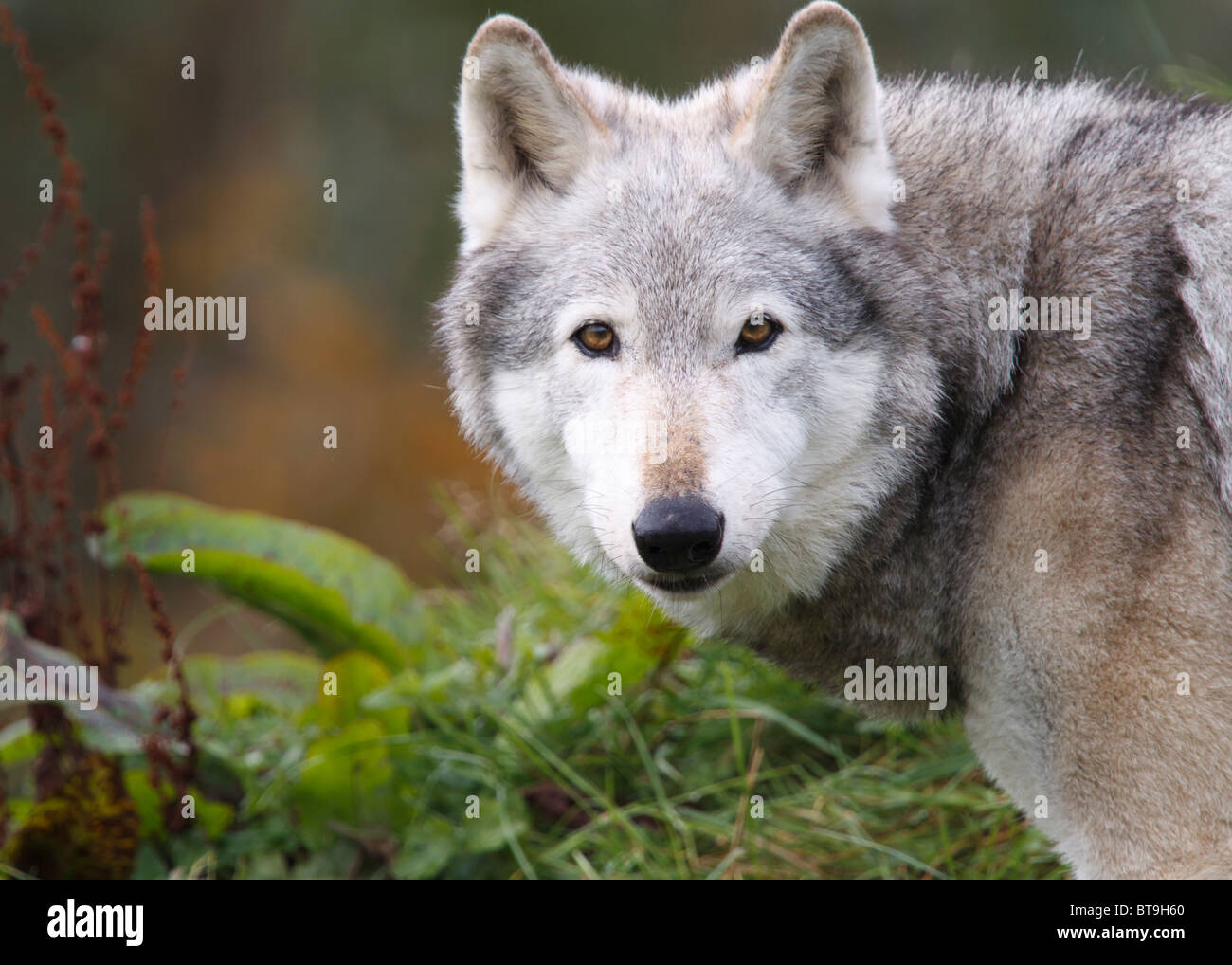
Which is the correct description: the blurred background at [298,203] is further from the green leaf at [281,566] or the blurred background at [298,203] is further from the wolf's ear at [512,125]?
the wolf's ear at [512,125]

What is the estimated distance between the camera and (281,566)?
16.2ft

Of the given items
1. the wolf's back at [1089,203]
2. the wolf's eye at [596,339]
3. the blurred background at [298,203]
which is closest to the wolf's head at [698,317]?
the wolf's eye at [596,339]

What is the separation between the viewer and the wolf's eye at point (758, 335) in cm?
317

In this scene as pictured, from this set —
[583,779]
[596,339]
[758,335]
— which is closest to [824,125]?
[758,335]

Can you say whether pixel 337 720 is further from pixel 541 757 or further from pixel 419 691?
pixel 541 757

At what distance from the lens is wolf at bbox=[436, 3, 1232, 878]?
2.93 metres

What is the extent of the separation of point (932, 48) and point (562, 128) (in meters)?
7.90

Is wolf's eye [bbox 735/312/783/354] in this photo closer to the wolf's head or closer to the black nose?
the wolf's head

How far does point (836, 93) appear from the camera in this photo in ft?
11.0

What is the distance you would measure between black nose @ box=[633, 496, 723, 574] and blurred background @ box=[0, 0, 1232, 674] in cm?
810

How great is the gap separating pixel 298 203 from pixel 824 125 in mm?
9306

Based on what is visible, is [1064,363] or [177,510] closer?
[1064,363]

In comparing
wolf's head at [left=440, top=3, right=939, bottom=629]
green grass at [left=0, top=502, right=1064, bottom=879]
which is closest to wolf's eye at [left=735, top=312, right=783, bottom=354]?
wolf's head at [left=440, top=3, right=939, bottom=629]

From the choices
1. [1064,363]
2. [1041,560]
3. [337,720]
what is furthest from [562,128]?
[337,720]
